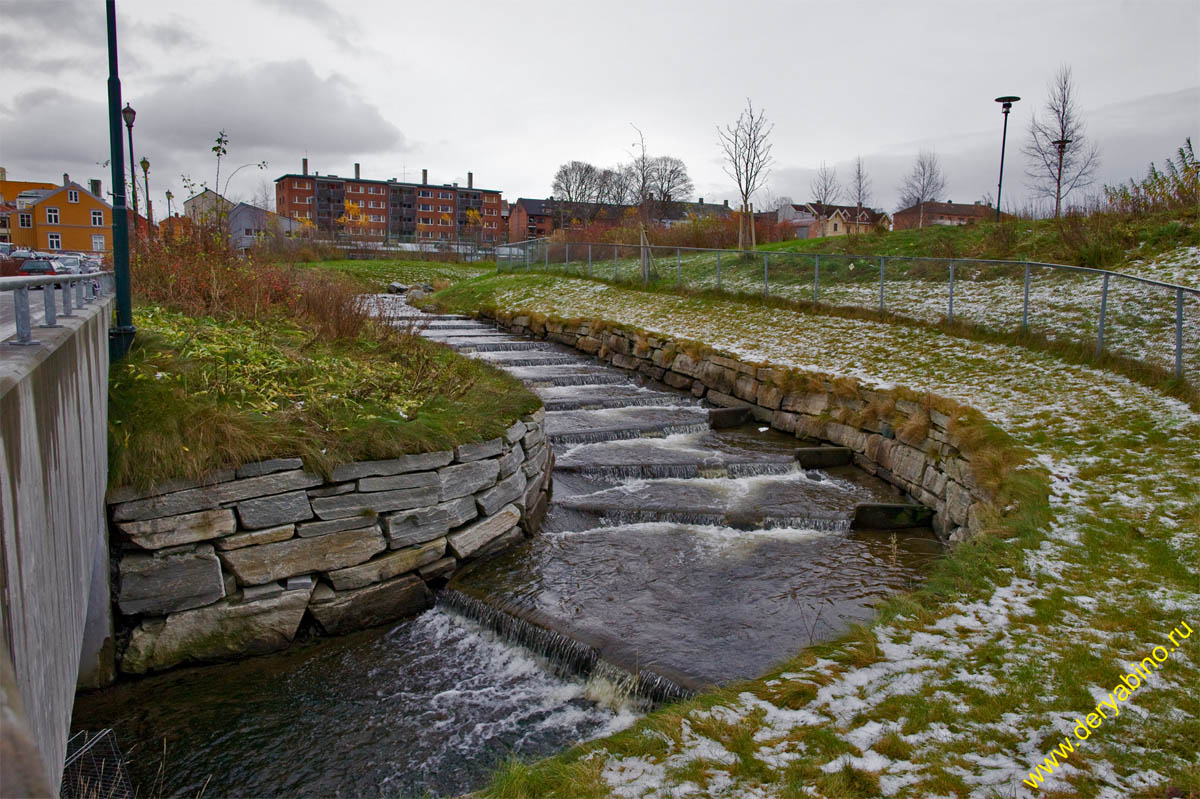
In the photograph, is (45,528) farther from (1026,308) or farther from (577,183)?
(577,183)

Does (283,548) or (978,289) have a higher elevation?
(978,289)

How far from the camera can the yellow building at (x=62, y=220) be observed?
6356 centimetres

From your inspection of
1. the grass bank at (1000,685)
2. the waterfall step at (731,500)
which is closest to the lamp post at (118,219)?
the waterfall step at (731,500)

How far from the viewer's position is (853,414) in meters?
11.4

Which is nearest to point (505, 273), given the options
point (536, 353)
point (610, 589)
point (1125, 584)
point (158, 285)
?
point (536, 353)

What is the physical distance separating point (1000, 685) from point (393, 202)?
114583 millimetres

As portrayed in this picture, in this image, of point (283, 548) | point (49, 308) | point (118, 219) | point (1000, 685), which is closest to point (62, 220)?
point (118, 219)

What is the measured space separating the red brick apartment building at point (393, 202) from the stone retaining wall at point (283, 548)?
3712 inches

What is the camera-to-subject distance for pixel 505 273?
32.0m

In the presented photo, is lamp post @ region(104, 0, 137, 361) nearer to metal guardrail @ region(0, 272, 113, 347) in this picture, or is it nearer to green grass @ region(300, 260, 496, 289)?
metal guardrail @ region(0, 272, 113, 347)

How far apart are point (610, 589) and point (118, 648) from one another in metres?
3.79

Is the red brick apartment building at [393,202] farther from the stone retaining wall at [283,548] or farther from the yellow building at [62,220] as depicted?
the stone retaining wall at [283,548]

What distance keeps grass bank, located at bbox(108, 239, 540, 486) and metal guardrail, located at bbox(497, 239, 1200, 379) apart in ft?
27.6

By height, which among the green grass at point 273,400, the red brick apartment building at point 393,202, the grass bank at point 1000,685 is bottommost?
the grass bank at point 1000,685
